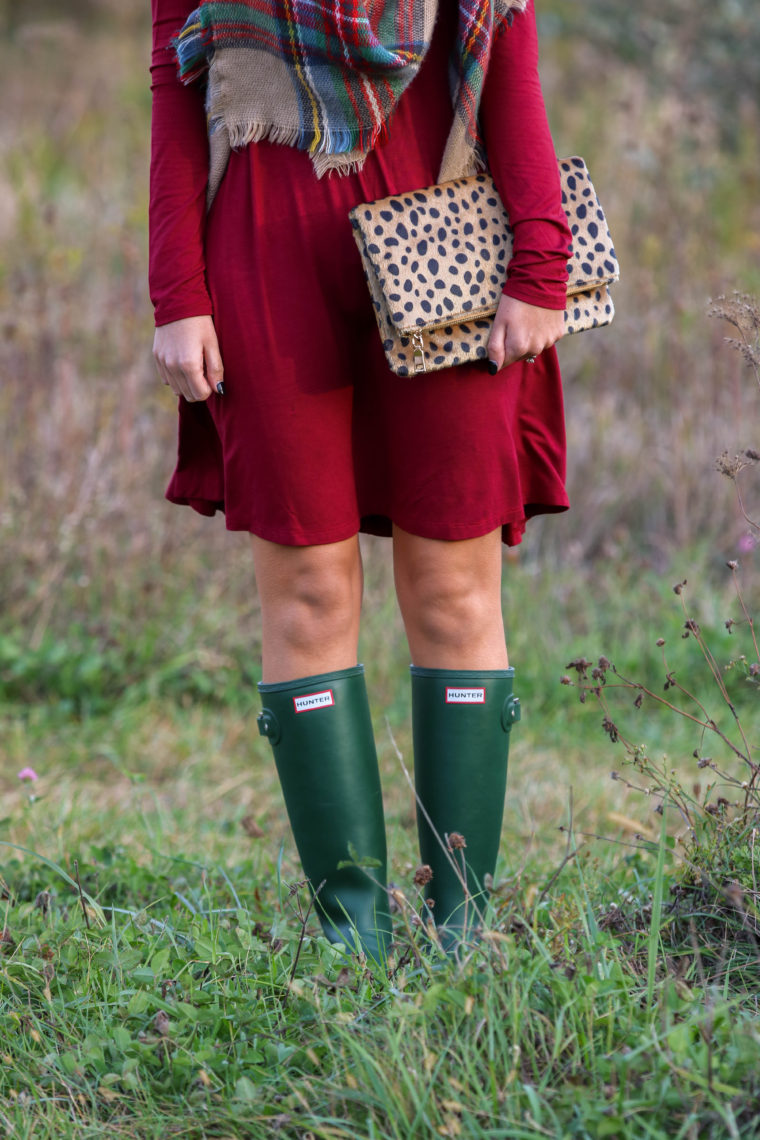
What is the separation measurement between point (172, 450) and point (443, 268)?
2.41 m

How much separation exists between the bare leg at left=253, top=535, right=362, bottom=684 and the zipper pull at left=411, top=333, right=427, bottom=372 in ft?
0.95

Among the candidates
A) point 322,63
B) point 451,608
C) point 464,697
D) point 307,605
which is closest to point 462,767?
point 464,697

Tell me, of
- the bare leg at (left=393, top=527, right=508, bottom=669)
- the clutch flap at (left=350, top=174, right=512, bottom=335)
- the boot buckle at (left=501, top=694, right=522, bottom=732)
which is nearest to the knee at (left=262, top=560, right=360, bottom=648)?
the bare leg at (left=393, top=527, right=508, bottom=669)

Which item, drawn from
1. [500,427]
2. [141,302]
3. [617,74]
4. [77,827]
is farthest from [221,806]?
[617,74]

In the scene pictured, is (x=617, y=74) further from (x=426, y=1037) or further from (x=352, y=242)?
(x=426, y=1037)

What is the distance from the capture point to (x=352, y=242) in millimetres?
1566

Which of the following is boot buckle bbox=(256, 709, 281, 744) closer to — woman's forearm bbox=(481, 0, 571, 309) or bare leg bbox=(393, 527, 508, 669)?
bare leg bbox=(393, 527, 508, 669)

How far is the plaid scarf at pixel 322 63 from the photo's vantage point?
147 cm

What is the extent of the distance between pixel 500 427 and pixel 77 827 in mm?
1299

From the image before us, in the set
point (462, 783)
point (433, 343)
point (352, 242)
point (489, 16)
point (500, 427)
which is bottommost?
point (462, 783)

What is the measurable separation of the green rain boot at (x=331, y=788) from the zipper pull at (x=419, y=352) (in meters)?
0.48

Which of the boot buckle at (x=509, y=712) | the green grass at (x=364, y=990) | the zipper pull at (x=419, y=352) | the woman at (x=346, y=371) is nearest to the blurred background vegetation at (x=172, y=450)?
the green grass at (x=364, y=990)

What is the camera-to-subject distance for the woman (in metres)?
1.52

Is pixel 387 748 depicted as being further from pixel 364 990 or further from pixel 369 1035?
pixel 369 1035
